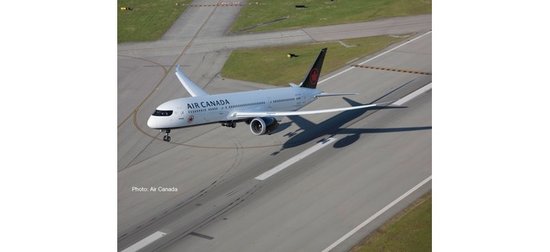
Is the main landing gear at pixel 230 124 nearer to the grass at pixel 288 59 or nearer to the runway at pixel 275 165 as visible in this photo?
the runway at pixel 275 165

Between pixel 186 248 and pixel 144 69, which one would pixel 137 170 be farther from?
pixel 144 69

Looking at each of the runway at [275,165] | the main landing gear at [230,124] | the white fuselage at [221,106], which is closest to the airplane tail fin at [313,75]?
the white fuselage at [221,106]

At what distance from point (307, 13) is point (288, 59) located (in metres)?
12.6

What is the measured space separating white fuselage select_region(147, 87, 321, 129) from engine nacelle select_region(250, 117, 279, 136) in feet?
6.55

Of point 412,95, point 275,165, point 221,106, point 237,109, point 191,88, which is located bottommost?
point 275,165

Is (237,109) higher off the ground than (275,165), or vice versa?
(237,109)

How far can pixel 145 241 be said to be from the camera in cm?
4331

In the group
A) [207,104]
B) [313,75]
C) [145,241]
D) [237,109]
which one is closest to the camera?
[145,241]

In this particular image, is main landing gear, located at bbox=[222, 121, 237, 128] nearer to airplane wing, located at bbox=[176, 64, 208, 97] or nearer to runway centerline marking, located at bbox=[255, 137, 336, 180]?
airplane wing, located at bbox=[176, 64, 208, 97]

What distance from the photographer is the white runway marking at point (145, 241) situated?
42656mm

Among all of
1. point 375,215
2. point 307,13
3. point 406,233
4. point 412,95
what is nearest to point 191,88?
point 412,95

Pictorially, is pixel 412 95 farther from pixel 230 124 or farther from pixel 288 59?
pixel 230 124

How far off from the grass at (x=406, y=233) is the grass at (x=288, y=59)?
2831 centimetres

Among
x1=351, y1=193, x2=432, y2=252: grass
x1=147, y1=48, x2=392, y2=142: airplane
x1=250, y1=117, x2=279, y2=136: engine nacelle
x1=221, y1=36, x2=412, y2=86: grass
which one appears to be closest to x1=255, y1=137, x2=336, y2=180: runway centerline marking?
x1=147, y1=48, x2=392, y2=142: airplane
